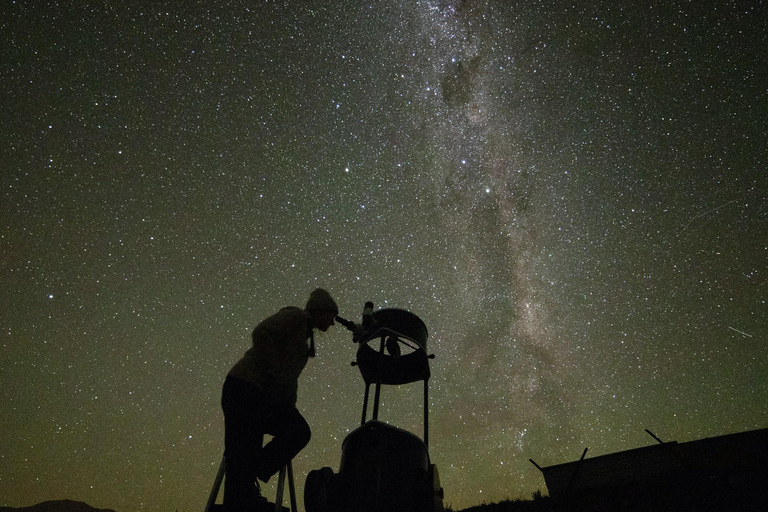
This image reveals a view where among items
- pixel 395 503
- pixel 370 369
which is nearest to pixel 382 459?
pixel 395 503

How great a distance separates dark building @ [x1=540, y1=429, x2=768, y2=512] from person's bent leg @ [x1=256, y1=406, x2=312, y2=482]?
8063 mm

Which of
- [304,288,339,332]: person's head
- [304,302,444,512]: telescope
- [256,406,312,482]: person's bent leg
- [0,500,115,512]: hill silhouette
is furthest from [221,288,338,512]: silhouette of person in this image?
[0,500,115,512]: hill silhouette

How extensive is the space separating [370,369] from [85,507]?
73.6 meters

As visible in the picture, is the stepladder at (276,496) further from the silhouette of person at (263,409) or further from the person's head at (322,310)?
the person's head at (322,310)

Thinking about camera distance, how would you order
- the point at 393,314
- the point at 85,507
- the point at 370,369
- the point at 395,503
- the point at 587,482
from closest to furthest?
the point at 395,503, the point at 393,314, the point at 370,369, the point at 587,482, the point at 85,507

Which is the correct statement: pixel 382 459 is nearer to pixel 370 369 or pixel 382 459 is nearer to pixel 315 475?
pixel 315 475

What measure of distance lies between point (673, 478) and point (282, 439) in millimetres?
Answer: 9432

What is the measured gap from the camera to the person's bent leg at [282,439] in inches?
120

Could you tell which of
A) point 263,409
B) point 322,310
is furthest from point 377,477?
point 322,310

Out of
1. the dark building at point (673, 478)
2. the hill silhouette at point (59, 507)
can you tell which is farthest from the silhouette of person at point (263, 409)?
the hill silhouette at point (59, 507)

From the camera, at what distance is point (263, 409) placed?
120 inches

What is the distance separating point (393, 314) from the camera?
464cm

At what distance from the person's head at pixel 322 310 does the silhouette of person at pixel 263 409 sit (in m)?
0.14

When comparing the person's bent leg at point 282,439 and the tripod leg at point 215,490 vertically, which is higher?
the person's bent leg at point 282,439
